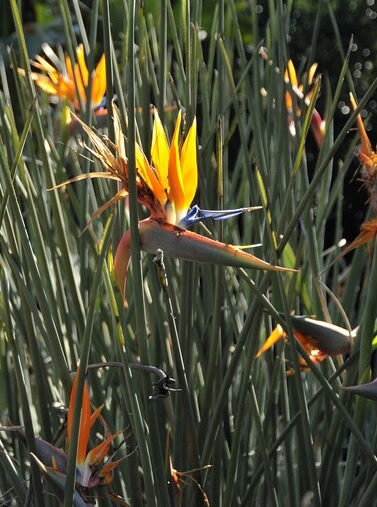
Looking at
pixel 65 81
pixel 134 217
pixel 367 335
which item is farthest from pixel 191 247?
pixel 65 81

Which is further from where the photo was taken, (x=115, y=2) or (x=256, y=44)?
(x=115, y=2)

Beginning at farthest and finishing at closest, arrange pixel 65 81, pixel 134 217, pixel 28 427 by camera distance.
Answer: pixel 65 81 < pixel 28 427 < pixel 134 217

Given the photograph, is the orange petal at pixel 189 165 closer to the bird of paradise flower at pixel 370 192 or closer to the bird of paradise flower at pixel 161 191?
the bird of paradise flower at pixel 161 191

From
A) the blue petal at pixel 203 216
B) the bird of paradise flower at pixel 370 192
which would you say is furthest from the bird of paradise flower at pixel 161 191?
the bird of paradise flower at pixel 370 192

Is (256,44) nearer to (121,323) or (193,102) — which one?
(193,102)

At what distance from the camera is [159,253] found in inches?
21.4

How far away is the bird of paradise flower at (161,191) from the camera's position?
0.55 m

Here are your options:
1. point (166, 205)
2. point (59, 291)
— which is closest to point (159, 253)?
point (166, 205)

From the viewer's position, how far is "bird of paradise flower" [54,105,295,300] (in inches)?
21.7

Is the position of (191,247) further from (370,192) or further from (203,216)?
(370,192)

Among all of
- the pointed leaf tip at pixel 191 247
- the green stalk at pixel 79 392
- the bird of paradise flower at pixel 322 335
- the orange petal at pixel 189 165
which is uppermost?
the orange petal at pixel 189 165

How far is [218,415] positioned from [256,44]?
1.25 feet

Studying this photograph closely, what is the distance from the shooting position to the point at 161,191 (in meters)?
0.59

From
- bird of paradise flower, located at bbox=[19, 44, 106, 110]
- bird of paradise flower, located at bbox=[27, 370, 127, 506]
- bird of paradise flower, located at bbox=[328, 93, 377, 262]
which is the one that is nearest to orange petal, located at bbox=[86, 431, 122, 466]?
bird of paradise flower, located at bbox=[27, 370, 127, 506]
